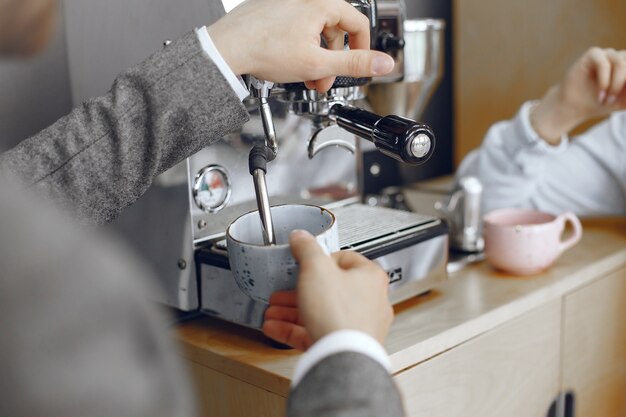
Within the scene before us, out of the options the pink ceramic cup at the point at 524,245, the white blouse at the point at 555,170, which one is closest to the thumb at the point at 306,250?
the pink ceramic cup at the point at 524,245

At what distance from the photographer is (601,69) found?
1011mm

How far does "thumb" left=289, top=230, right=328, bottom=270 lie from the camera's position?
0.52 m

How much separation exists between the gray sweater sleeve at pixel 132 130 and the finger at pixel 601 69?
0.58 metres

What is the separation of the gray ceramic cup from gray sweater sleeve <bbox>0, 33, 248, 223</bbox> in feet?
0.28

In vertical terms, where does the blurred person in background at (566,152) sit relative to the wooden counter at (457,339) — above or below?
above

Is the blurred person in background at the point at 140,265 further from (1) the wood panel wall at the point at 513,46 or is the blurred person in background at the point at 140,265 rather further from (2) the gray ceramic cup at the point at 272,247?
(1) the wood panel wall at the point at 513,46

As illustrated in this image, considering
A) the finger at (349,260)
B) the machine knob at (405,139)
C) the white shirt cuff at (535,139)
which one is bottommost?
the white shirt cuff at (535,139)

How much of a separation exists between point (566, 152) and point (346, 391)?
2.67 ft

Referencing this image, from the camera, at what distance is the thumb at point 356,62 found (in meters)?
0.64

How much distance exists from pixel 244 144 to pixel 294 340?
0.30 m

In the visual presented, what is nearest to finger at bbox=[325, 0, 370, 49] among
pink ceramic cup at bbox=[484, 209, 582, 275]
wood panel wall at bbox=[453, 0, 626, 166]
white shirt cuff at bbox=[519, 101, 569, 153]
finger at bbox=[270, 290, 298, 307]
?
finger at bbox=[270, 290, 298, 307]

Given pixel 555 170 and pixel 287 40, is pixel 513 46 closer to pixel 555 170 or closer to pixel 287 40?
pixel 555 170

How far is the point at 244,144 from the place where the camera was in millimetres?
799

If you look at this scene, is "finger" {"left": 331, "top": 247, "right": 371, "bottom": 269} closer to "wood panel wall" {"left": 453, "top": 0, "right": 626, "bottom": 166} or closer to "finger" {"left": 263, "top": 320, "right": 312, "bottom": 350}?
"finger" {"left": 263, "top": 320, "right": 312, "bottom": 350}
